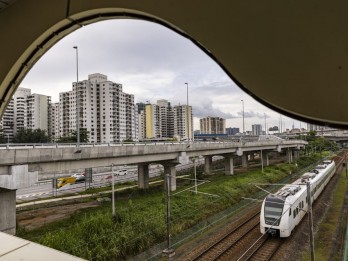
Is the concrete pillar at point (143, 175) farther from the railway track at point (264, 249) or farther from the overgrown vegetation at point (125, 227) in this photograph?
the railway track at point (264, 249)

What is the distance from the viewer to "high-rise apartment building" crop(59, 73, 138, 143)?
72250 millimetres

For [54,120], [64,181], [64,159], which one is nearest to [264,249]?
[64,159]

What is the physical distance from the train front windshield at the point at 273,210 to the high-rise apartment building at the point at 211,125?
408ft

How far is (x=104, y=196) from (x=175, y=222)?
12.8 m

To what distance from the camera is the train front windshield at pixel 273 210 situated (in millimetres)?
14945

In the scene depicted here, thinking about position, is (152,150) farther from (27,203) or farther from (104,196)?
(27,203)

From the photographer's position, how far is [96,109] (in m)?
74.4

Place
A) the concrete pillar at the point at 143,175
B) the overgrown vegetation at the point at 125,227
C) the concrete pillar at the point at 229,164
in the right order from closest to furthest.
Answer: the overgrown vegetation at the point at 125,227, the concrete pillar at the point at 143,175, the concrete pillar at the point at 229,164

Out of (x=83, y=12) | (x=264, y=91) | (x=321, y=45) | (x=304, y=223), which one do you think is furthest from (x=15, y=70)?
(x=304, y=223)

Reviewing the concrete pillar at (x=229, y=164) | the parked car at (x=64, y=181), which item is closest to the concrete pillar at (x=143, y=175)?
the parked car at (x=64, y=181)

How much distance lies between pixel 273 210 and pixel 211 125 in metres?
126

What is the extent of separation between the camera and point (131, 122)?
83.8m

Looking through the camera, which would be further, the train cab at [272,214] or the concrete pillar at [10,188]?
the train cab at [272,214]

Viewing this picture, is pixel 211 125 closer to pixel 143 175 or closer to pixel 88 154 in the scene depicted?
pixel 143 175
